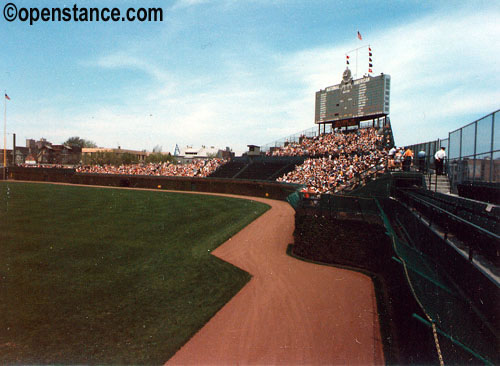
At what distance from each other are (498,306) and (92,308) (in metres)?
8.90

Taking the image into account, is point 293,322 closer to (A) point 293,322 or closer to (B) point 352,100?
(A) point 293,322

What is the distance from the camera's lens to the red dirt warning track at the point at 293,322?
666 centimetres

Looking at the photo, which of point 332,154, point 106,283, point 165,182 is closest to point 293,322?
point 106,283

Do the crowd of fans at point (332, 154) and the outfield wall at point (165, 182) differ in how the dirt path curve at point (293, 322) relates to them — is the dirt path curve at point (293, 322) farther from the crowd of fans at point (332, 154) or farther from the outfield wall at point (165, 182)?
the outfield wall at point (165, 182)

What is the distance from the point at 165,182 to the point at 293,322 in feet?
108

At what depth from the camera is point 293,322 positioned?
8078mm

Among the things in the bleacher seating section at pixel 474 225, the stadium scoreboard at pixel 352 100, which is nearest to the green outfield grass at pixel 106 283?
the bleacher seating section at pixel 474 225

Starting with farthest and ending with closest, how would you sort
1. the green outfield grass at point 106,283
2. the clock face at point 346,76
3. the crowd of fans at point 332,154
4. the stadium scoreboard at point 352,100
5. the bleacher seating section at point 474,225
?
the clock face at point 346,76 → the stadium scoreboard at point 352,100 → the crowd of fans at point 332,154 → the green outfield grass at point 106,283 → the bleacher seating section at point 474,225

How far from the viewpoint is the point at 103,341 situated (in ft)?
22.8

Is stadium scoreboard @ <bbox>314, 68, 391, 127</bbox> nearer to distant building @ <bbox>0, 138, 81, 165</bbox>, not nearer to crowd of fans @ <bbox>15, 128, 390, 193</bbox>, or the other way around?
crowd of fans @ <bbox>15, 128, 390, 193</bbox>

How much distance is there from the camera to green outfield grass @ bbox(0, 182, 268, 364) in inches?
269

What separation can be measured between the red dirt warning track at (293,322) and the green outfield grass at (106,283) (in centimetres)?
60

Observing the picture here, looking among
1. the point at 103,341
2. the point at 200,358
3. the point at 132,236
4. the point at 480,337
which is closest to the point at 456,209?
the point at 480,337

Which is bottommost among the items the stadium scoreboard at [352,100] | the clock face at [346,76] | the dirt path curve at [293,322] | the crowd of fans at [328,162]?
the dirt path curve at [293,322]
